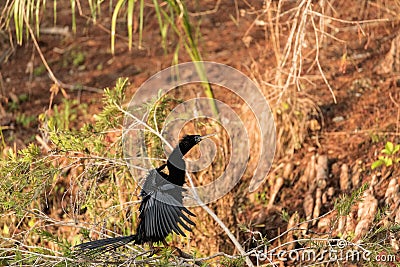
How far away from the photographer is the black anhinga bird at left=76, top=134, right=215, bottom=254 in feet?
11.3

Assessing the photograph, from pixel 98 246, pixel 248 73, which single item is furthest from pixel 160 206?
pixel 248 73

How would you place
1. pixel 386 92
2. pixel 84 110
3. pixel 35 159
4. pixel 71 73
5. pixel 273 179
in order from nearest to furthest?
pixel 35 159 → pixel 273 179 → pixel 386 92 → pixel 84 110 → pixel 71 73

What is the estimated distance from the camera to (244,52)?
23.8 feet

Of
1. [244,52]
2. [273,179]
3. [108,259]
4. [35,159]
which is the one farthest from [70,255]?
[244,52]

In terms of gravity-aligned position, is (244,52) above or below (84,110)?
above

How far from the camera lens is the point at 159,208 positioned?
137 inches

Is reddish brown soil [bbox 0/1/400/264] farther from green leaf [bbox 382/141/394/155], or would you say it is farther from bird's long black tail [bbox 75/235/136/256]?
bird's long black tail [bbox 75/235/136/256]

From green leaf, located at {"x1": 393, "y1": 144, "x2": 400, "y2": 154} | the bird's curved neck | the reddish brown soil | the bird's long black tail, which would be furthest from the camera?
the reddish brown soil

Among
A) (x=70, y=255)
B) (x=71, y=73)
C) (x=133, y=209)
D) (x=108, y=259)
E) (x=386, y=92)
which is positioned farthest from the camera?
(x=71, y=73)

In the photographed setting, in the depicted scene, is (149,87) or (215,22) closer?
(149,87)

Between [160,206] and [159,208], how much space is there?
0.03 feet

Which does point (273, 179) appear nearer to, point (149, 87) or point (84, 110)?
point (149, 87)

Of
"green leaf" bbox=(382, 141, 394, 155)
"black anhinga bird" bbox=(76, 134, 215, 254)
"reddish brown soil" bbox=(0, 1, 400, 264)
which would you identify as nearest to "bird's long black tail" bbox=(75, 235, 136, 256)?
"black anhinga bird" bbox=(76, 134, 215, 254)

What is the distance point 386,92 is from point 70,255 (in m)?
3.65
